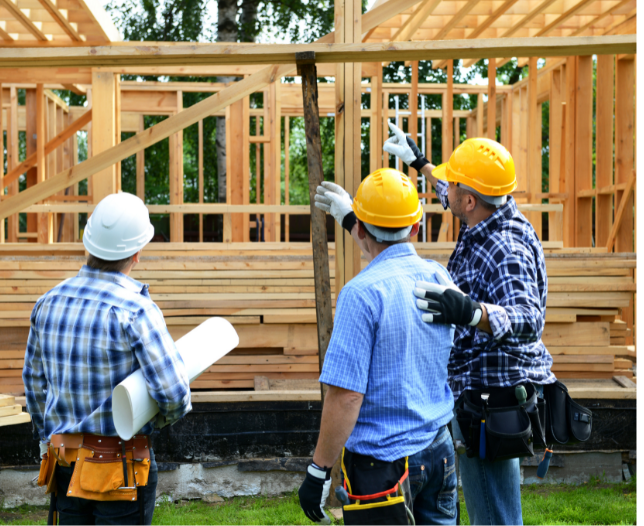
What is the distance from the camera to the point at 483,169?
3.09 meters

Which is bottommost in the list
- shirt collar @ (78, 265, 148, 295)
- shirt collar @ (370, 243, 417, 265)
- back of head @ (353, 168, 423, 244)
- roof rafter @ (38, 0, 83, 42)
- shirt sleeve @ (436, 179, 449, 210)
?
shirt collar @ (78, 265, 148, 295)

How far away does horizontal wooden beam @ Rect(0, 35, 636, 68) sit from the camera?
3889mm

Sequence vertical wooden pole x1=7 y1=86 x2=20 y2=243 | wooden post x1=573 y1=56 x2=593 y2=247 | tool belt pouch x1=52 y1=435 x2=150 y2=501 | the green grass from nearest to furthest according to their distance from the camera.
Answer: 1. tool belt pouch x1=52 y1=435 x2=150 y2=501
2. the green grass
3. wooden post x1=573 y1=56 x2=593 y2=247
4. vertical wooden pole x1=7 y1=86 x2=20 y2=243

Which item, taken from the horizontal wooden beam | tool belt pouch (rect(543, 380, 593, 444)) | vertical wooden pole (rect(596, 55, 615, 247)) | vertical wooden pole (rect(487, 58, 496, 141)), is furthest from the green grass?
vertical wooden pole (rect(487, 58, 496, 141))

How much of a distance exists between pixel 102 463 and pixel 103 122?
621cm

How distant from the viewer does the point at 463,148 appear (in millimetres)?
3221

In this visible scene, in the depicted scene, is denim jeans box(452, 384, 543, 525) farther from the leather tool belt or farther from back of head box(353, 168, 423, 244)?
the leather tool belt

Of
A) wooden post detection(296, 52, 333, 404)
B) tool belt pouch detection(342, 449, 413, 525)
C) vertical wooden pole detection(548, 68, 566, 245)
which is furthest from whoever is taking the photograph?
vertical wooden pole detection(548, 68, 566, 245)

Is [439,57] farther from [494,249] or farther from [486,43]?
[494,249]

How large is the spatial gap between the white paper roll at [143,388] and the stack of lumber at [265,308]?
3.58 meters

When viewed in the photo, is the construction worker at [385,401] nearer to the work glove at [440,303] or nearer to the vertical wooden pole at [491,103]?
the work glove at [440,303]

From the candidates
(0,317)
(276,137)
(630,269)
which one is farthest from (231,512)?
(276,137)

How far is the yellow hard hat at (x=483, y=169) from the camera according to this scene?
309 cm

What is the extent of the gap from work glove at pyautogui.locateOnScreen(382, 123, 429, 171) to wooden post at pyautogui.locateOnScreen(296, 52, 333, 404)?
0.41 metres
